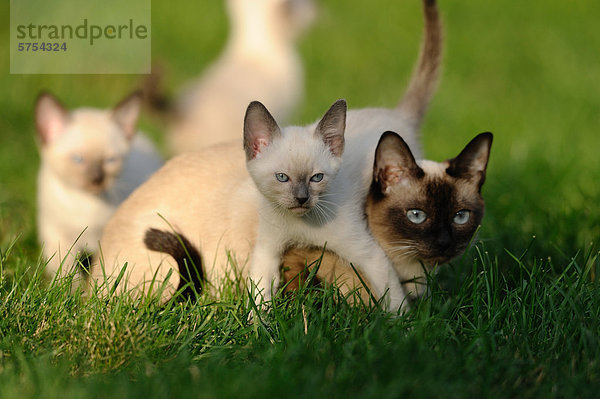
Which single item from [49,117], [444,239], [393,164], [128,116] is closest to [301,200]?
[393,164]

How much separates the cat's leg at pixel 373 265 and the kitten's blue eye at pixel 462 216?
0.32 meters

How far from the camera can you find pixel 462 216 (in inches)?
108

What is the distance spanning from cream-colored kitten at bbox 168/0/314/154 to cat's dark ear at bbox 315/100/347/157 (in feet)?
9.74

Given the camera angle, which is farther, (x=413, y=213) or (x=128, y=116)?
(x=128, y=116)

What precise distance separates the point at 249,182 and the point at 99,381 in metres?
1.06

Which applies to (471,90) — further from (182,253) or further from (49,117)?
(182,253)

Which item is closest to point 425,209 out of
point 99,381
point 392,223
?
point 392,223

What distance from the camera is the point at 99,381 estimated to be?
214 centimetres

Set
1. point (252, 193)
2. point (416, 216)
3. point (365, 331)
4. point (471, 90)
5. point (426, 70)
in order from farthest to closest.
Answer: point (471, 90), point (426, 70), point (252, 193), point (416, 216), point (365, 331)

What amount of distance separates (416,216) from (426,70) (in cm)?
108

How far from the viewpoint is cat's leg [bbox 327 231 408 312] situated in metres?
2.61

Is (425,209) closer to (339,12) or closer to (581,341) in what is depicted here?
(581,341)

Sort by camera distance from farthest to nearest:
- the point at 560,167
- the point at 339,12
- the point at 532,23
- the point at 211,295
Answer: the point at 339,12
the point at 532,23
the point at 560,167
the point at 211,295

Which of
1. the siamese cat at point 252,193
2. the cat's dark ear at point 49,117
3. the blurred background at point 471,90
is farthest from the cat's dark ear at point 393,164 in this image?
the cat's dark ear at point 49,117
